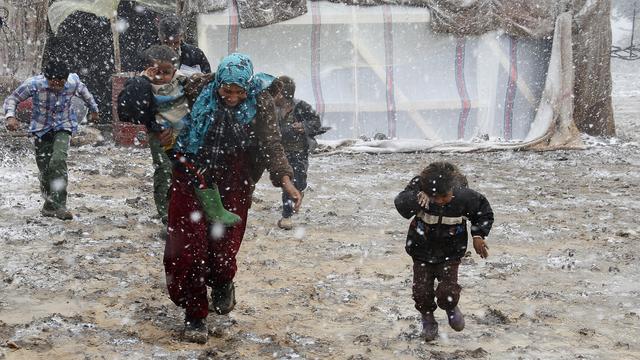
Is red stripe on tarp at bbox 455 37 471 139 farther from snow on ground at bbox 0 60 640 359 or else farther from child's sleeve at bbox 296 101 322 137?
child's sleeve at bbox 296 101 322 137

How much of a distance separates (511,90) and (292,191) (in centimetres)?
939

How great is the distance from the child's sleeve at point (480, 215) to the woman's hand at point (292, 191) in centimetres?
87

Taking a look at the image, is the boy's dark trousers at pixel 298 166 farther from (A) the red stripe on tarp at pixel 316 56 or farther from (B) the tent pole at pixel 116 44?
(B) the tent pole at pixel 116 44

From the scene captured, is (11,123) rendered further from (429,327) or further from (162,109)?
(429,327)

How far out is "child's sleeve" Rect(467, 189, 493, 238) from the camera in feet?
12.2

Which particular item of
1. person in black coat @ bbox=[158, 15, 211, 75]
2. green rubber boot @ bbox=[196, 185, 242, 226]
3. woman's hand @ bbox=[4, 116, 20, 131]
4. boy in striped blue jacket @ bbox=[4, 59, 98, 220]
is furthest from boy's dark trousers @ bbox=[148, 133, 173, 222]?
green rubber boot @ bbox=[196, 185, 242, 226]

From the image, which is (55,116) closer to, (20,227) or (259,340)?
(20,227)

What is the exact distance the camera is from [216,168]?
148 inches

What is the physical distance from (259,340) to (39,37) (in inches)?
357

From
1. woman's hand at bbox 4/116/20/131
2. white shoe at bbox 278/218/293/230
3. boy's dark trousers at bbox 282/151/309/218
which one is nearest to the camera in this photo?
woman's hand at bbox 4/116/20/131

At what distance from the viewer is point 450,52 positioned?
477 inches

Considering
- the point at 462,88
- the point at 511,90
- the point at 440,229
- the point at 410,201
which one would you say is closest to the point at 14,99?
the point at 410,201

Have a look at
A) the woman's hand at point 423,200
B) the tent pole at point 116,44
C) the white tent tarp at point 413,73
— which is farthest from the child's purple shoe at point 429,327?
the tent pole at point 116,44

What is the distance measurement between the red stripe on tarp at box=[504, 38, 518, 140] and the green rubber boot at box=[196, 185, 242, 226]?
9.51 meters
